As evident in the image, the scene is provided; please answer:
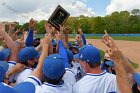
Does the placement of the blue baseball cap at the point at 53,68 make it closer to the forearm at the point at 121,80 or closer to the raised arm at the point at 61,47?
the forearm at the point at 121,80

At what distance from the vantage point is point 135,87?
4.57 m

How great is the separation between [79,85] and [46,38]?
110 cm

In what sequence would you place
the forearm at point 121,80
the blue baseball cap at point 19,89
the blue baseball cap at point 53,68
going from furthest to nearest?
the blue baseball cap at point 53,68 → the forearm at point 121,80 → the blue baseball cap at point 19,89

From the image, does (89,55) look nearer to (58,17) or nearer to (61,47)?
(61,47)

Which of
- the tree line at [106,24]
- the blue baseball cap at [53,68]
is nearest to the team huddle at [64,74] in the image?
the blue baseball cap at [53,68]

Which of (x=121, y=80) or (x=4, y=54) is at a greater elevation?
(x=4, y=54)

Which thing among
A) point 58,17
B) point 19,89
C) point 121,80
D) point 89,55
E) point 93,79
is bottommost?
point 93,79

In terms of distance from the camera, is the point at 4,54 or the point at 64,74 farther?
the point at 4,54

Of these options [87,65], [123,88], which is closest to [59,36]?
[87,65]

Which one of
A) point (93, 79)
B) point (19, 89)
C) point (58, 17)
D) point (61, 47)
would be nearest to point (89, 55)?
point (93, 79)

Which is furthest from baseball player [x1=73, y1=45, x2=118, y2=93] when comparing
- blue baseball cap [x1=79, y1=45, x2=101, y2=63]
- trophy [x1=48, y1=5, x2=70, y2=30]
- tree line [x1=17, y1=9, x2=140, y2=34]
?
tree line [x1=17, y1=9, x2=140, y2=34]

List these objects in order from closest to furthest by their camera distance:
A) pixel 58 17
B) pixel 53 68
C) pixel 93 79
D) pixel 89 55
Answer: pixel 53 68
pixel 93 79
pixel 89 55
pixel 58 17

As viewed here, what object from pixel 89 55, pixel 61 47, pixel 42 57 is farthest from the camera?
pixel 61 47

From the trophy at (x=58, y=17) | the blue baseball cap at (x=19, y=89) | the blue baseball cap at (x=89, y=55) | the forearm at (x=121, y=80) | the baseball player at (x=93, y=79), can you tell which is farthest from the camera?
the trophy at (x=58, y=17)
